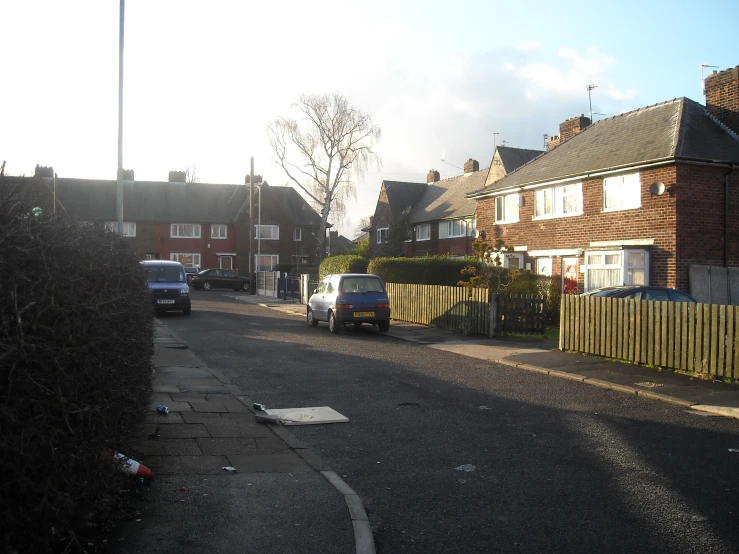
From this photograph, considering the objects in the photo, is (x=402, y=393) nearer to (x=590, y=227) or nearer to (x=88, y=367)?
(x=88, y=367)

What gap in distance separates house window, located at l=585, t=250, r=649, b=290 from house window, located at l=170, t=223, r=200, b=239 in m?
44.8

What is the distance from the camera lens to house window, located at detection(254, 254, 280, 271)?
62.2 meters

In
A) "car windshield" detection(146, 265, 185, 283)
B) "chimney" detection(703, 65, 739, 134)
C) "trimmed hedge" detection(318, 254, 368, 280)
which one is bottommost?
"car windshield" detection(146, 265, 185, 283)

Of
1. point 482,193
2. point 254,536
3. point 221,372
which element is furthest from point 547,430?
point 482,193

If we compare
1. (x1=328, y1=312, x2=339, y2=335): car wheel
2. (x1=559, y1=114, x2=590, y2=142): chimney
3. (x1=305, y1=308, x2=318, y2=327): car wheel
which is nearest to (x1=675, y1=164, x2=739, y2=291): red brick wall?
(x1=559, y1=114, x2=590, y2=142): chimney

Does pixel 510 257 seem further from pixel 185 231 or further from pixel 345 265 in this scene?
pixel 185 231

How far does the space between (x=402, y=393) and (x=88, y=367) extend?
694 centimetres

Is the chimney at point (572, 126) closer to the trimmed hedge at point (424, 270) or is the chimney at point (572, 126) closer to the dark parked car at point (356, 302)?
the trimmed hedge at point (424, 270)

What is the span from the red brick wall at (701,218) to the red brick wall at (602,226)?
0.90ft

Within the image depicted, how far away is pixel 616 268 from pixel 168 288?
15.3 m

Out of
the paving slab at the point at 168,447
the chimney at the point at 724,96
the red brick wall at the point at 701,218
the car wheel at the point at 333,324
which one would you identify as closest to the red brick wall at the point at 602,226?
the red brick wall at the point at 701,218

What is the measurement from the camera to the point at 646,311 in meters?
12.5

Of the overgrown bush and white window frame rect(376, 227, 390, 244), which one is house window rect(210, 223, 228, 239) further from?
the overgrown bush

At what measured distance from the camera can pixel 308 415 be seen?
28.3 feet
